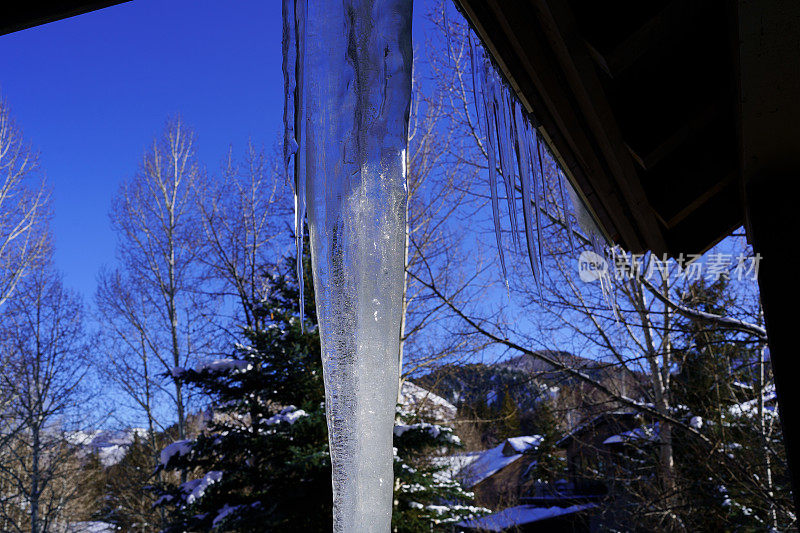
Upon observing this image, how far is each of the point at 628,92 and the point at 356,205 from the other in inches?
41.1

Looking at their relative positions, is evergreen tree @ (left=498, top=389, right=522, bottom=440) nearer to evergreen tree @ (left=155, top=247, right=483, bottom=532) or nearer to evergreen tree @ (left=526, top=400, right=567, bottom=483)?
evergreen tree @ (left=526, top=400, right=567, bottom=483)

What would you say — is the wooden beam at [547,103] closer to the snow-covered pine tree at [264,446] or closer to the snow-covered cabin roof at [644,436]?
the snow-covered pine tree at [264,446]

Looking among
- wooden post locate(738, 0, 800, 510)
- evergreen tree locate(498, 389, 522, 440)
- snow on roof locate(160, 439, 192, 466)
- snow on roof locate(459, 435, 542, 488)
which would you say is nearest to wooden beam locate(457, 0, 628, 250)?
wooden post locate(738, 0, 800, 510)

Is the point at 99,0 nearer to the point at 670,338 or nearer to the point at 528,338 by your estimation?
the point at 528,338

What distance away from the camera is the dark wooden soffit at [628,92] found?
3.62ft

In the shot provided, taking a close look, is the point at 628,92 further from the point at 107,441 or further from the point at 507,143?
the point at 107,441

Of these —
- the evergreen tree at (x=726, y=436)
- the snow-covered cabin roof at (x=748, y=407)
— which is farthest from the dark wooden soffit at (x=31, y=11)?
the snow-covered cabin roof at (x=748, y=407)

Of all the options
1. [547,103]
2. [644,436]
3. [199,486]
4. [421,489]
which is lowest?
[421,489]

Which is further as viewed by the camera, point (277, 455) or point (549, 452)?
point (549, 452)

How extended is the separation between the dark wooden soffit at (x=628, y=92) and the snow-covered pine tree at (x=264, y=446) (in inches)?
165

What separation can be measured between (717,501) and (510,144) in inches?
252

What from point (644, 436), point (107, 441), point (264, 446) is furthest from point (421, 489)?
point (107, 441)

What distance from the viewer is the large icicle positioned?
992mm

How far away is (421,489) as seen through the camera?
6086 mm
